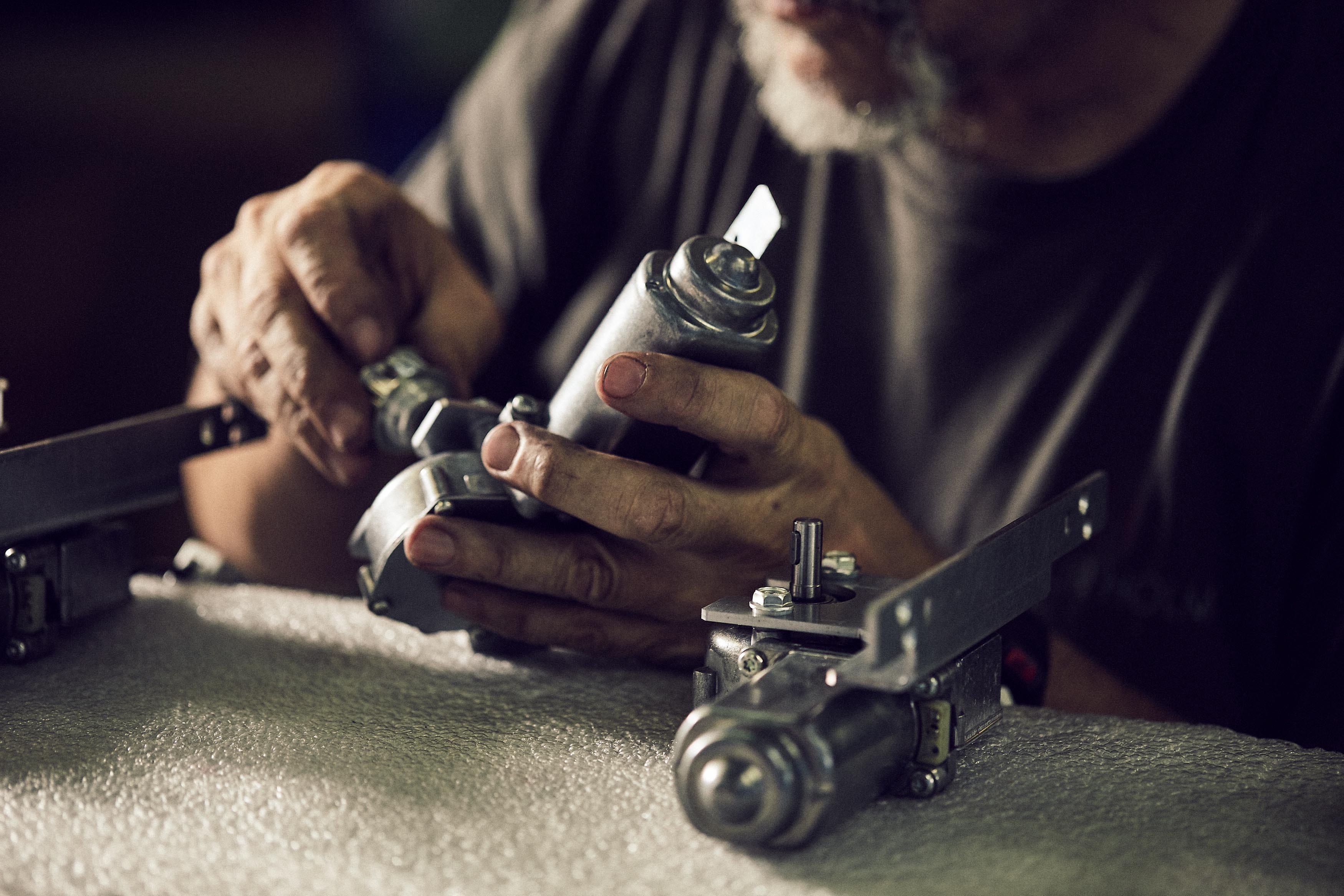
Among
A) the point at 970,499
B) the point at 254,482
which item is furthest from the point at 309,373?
the point at 970,499

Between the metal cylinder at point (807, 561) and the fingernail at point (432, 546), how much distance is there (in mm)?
142

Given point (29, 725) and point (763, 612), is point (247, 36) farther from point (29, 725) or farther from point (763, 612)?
point (763, 612)

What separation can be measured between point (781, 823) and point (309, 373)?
1.17ft

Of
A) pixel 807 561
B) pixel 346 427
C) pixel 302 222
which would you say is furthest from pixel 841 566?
pixel 302 222

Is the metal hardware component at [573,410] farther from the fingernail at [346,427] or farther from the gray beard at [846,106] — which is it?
the gray beard at [846,106]

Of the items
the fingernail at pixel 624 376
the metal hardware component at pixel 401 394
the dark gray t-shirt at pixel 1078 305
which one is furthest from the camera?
the dark gray t-shirt at pixel 1078 305

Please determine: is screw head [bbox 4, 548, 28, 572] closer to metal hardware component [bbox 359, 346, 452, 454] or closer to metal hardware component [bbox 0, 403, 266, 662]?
metal hardware component [bbox 0, 403, 266, 662]

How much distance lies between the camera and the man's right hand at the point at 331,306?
0.56 meters

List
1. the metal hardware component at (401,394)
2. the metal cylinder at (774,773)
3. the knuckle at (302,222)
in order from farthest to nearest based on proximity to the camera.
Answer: the knuckle at (302,222)
the metal hardware component at (401,394)
the metal cylinder at (774,773)

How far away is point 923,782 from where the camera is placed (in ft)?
1.12

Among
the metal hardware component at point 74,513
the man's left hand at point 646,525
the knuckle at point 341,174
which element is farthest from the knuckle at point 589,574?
the knuckle at point 341,174

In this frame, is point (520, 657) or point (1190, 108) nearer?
point (520, 657)

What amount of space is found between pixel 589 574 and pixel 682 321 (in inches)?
5.5

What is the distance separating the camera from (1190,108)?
800 mm
